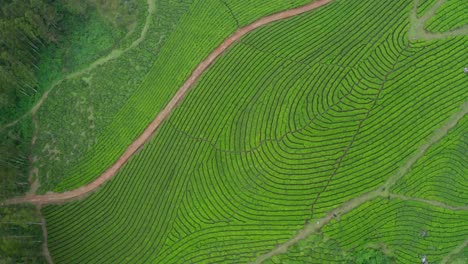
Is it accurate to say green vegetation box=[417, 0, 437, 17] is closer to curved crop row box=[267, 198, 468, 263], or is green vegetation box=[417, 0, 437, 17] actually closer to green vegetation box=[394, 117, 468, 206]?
green vegetation box=[394, 117, 468, 206]

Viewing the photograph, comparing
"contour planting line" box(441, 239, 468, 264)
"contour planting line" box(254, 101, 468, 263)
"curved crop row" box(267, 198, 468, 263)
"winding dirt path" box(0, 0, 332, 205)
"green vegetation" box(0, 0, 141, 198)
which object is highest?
"green vegetation" box(0, 0, 141, 198)

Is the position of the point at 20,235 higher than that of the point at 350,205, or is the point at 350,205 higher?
the point at 20,235

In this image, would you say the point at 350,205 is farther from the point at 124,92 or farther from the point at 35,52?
the point at 35,52

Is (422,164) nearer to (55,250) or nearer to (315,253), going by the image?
(315,253)

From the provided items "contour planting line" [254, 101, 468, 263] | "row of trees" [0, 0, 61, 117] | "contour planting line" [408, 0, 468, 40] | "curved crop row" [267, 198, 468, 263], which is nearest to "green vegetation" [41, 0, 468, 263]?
"curved crop row" [267, 198, 468, 263]

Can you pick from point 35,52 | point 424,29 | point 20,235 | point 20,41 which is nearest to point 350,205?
point 424,29

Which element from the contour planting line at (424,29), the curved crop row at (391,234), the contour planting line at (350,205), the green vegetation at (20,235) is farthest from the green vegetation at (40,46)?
the curved crop row at (391,234)
